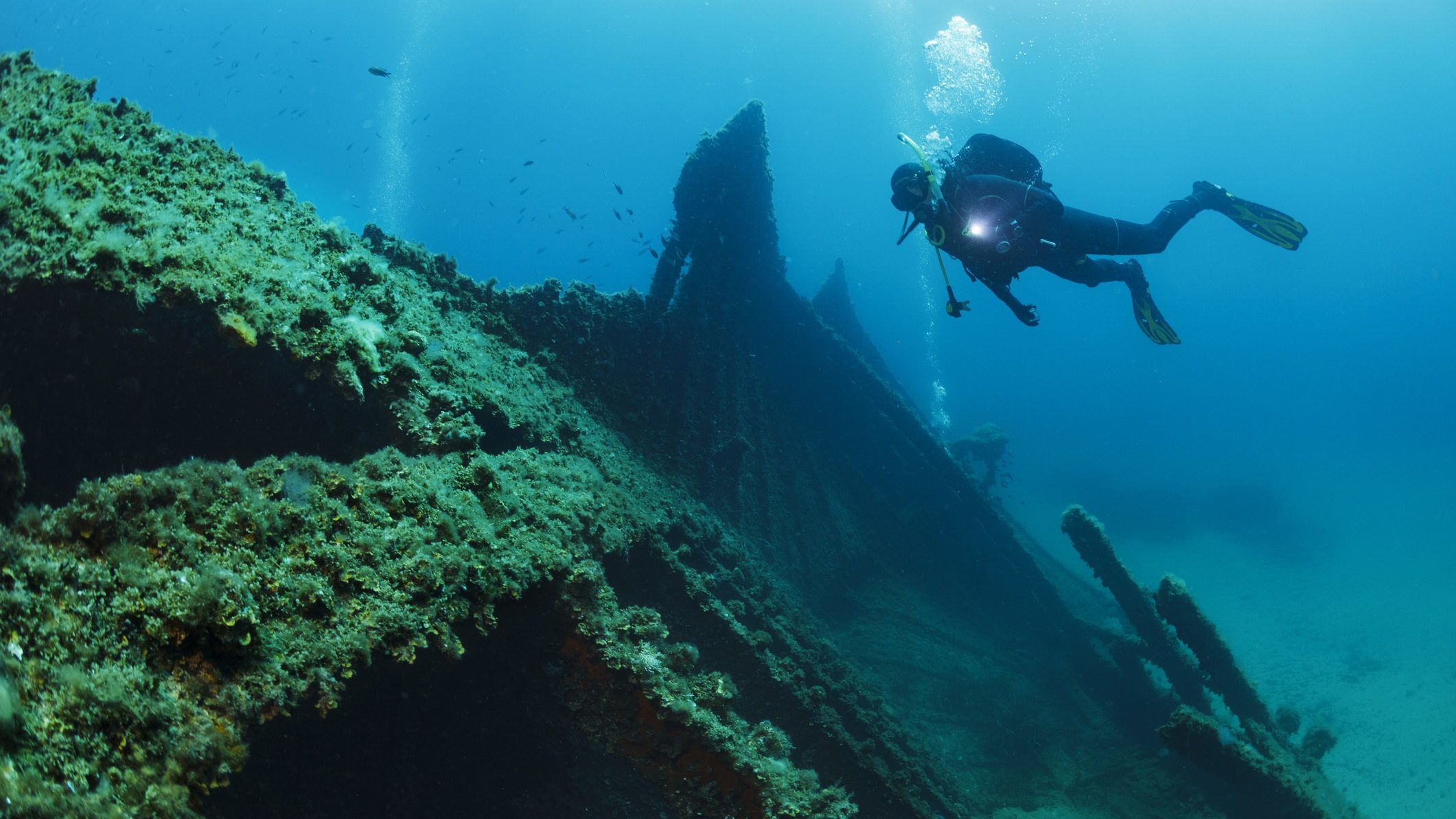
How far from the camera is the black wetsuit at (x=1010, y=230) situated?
650 centimetres

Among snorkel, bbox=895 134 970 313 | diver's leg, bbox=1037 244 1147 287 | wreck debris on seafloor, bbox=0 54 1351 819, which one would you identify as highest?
diver's leg, bbox=1037 244 1147 287

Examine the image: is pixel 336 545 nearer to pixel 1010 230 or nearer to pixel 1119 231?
pixel 1010 230

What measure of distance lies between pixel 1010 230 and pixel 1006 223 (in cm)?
10

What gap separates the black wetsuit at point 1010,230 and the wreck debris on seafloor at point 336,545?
3972 millimetres

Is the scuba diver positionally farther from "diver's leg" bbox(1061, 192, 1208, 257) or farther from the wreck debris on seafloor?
the wreck debris on seafloor

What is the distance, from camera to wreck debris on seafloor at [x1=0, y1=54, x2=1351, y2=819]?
5.58 ft

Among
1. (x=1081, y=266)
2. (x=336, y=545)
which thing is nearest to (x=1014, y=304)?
(x=1081, y=266)

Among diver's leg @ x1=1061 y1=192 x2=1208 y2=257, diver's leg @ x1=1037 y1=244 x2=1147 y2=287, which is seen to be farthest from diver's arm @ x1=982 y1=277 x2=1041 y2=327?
diver's leg @ x1=1061 y1=192 x2=1208 y2=257

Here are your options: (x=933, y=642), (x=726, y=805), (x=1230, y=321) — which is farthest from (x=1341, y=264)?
(x=726, y=805)

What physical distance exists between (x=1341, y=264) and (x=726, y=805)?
161 meters

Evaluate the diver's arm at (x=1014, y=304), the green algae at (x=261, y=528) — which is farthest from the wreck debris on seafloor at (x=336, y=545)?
the diver's arm at (x=1014, y=304)

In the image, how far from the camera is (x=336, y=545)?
231 cm

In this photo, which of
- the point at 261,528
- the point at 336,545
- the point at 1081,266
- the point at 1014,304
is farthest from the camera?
the point at 1081,266

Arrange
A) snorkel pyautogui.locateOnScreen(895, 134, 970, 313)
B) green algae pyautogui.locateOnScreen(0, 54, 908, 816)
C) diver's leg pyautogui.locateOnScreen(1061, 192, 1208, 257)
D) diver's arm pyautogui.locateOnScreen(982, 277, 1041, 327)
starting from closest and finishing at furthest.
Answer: green algae pyautogui.locateOnScreen(0, 54, 908, 816), snorkel pyautogui.locateOnScreen(895, 134, 970, 313), diver's arm pyautogui.locateOnScreen(982, 277, 1041, 327), diver's leg pyautogui.locateOnScreen(1061, 192, 1208, 257)
